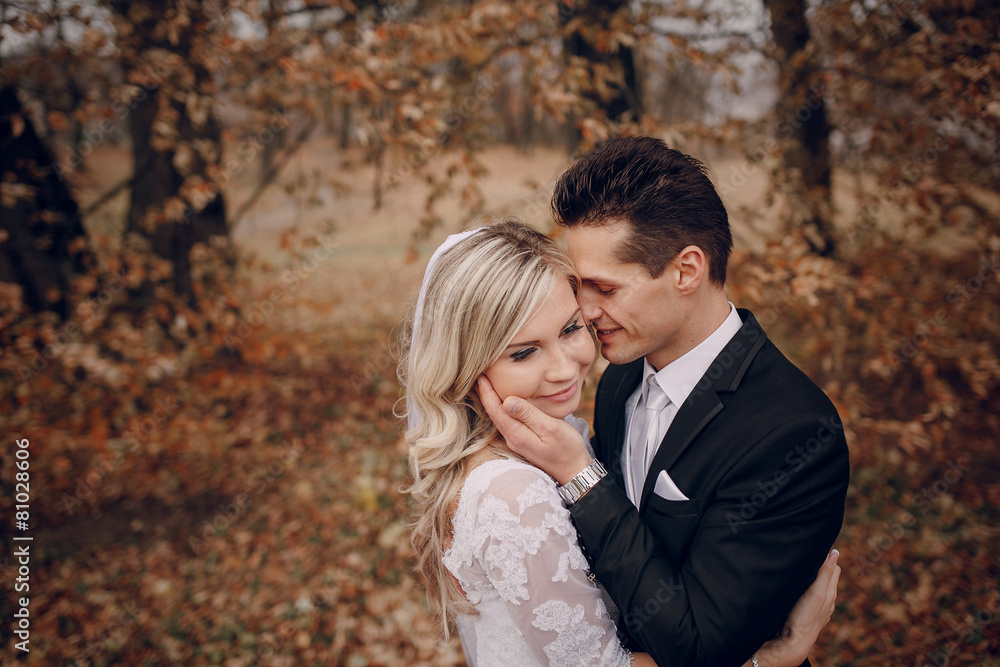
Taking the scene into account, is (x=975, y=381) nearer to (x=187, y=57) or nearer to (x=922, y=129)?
(x=922, y=129)

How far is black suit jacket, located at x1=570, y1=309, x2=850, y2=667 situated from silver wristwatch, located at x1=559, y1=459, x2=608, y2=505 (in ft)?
0.12

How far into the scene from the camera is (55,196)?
5.93 meters

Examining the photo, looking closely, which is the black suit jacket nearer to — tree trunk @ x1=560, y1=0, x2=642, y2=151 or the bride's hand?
the bride's hand

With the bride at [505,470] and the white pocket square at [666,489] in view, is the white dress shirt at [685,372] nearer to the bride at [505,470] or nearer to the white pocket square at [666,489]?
the white pocket square at [666,489]

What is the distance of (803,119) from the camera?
5.55m

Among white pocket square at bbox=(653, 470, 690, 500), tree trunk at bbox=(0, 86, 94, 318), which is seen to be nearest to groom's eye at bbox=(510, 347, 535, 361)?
white pocket square at bbox=(653, 470, 690, 500)

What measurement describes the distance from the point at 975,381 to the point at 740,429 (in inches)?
164

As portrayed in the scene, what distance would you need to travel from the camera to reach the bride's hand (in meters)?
1.89

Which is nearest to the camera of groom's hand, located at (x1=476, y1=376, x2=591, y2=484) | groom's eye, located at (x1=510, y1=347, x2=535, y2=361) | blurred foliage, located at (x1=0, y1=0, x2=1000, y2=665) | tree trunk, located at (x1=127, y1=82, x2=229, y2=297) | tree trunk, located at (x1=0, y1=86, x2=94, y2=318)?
groom's hand, located at (x1=476, y1=376, x2=591, y2=484)

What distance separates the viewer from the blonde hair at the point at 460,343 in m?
1.95

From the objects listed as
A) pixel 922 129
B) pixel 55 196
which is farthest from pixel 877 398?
pixel 55 196

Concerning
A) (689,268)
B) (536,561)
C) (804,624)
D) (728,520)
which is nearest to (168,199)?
(689,268)

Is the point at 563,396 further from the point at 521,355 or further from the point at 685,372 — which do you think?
the point at 685,372

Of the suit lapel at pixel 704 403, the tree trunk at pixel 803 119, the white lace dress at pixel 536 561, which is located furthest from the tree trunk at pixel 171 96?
the tree trunk at pixel 803 119
